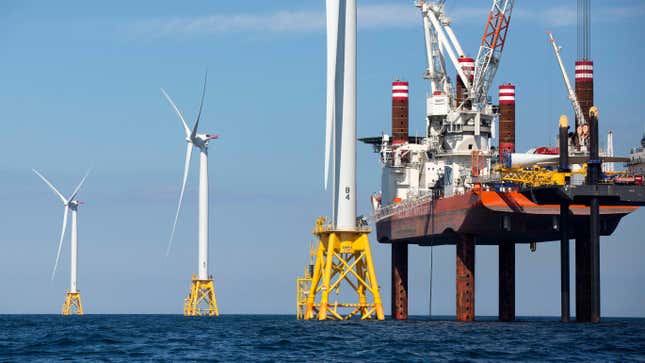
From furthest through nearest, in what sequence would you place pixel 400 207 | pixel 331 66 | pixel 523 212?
pixel 400 207, pixel 523 212, pixel 331 66

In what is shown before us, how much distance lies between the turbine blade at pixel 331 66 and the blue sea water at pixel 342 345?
1185 centimetres

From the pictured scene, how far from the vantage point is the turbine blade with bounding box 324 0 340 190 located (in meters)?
82.5

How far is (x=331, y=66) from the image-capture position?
83812 mm

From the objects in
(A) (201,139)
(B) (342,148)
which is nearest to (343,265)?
(B) (342,148)

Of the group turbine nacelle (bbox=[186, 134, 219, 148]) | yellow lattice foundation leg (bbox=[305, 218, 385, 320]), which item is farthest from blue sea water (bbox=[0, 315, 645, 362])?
turbine nacelle (bbox=[186, 134, 219, 148])

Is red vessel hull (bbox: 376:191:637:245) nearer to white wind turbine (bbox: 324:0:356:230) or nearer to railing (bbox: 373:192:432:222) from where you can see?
railing (bbox: 373:192:432:222)

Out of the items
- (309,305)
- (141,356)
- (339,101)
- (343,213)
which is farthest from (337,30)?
(141,356)

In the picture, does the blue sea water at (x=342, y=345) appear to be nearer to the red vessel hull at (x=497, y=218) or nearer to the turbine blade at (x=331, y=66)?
the red vessel hull at (x=497, y=218)

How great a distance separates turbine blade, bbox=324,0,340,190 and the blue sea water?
11854 millimetres

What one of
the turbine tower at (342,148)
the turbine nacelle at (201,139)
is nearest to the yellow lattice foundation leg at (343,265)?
the turbine tower at (342,148)

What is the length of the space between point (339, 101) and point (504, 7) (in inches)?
1261

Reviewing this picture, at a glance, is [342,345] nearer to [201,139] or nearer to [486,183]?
[486,183]

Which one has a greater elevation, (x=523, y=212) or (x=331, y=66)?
(x=331, y=66)

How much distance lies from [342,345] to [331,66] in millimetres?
23580
